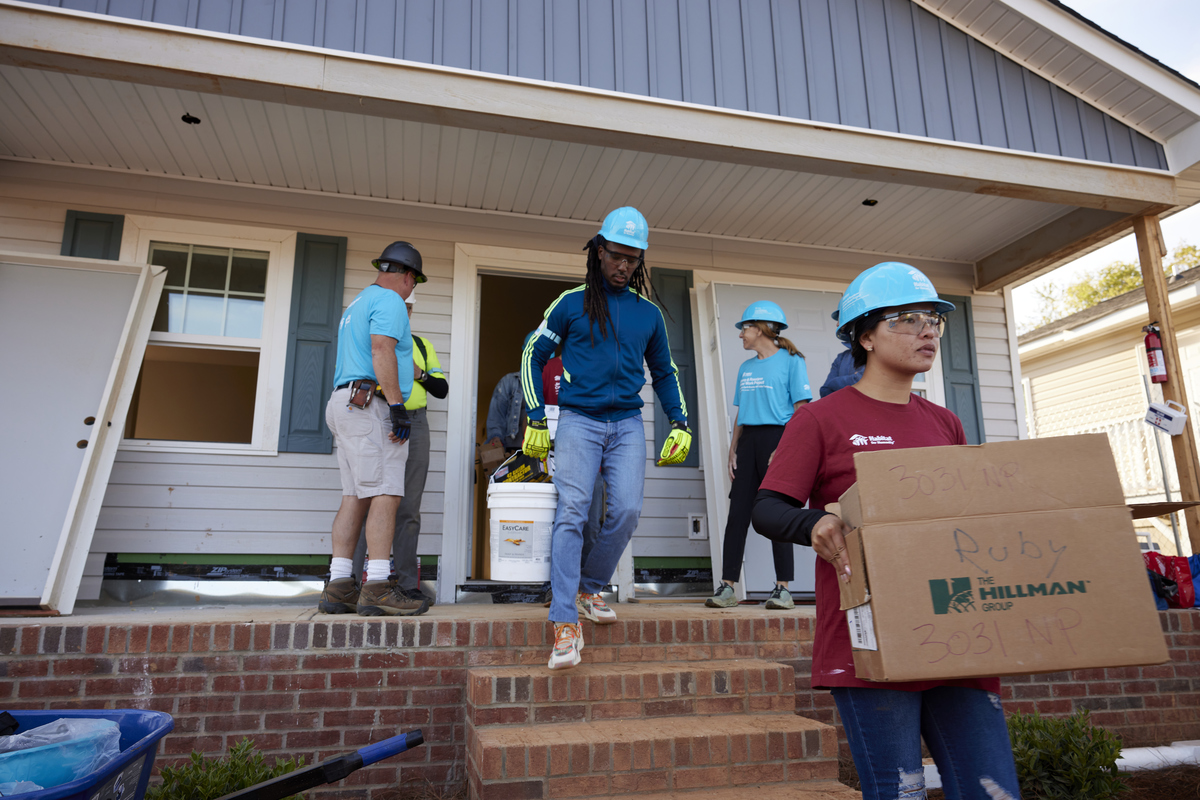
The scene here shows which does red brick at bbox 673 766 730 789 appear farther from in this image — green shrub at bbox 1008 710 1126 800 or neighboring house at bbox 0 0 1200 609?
neighboring house at bbox 0 0 1200 609

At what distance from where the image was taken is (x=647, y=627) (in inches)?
127

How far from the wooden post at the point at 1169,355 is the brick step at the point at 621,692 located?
3170mm

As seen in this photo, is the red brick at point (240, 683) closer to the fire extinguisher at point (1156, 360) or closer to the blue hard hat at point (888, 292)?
the blue hard hat at point (888, 292)

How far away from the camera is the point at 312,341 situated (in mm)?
4688

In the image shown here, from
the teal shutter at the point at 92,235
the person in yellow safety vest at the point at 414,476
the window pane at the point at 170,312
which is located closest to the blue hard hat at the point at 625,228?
the person in yellow safety vest at the point at 414,476

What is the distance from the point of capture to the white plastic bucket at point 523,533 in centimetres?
339

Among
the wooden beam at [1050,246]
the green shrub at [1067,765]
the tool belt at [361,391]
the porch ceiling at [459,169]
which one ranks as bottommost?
the green shrub at [1067,765]

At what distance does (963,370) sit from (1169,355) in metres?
1.34

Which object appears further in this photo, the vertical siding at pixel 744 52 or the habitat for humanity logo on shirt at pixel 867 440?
the vertical siding at pixel 744 52

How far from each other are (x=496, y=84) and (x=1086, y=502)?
325 centimetres

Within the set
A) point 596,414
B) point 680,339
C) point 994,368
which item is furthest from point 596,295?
point 994,368

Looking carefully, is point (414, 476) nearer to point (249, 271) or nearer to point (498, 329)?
point (249, 271)

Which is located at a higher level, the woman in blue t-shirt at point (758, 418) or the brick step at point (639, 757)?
the woman in blue t-shirt at point (758, 418)

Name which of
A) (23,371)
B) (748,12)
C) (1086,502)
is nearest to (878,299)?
(1086,502)
